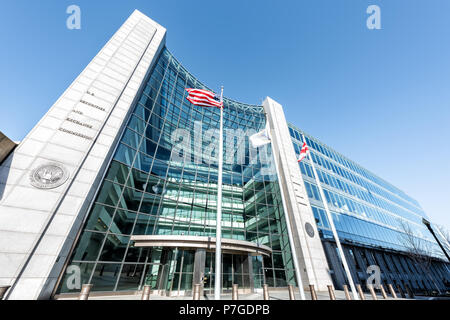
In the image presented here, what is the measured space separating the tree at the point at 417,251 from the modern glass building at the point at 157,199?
2139 millimetres

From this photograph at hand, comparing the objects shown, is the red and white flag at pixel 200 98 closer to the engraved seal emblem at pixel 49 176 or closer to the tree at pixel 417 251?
the engraved seal emblem at pixel 49 176

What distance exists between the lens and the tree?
84.6 feet

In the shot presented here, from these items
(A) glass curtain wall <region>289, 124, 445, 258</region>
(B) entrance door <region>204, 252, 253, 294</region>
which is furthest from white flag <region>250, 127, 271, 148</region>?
(A) glass curtain wall <region>289, 124, 445, 258</region>

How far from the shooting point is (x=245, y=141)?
27531 millimetres

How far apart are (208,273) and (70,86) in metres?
17.9

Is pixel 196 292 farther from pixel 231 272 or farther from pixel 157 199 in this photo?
pixel 157 199

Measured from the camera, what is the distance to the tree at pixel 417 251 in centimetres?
2580

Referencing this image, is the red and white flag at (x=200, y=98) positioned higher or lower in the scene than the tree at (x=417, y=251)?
higher

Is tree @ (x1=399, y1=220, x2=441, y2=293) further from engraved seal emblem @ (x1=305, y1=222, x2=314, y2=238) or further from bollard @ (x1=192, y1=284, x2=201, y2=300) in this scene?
bollard @ (x1=192, y1=284, x2=201, y2=300)

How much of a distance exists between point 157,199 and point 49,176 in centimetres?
743

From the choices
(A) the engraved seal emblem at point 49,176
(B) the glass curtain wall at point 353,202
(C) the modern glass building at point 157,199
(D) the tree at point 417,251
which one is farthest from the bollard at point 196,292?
(D) the tree at point 417,251

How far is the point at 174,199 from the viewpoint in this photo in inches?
664

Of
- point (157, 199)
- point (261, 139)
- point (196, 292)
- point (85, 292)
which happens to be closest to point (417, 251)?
point (261, 139)
